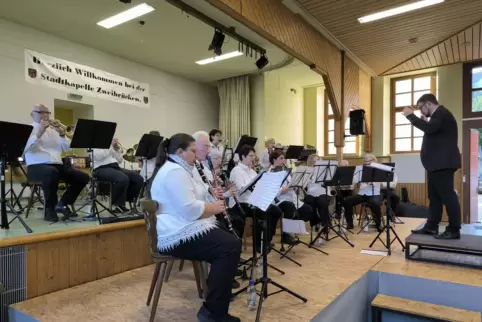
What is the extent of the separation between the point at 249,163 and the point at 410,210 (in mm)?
5153

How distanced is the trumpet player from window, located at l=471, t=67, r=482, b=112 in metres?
8.35

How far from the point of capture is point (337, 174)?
4398mm

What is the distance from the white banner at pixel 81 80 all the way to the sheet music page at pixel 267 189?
528 cm

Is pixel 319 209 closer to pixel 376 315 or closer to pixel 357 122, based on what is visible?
pixel 376 315

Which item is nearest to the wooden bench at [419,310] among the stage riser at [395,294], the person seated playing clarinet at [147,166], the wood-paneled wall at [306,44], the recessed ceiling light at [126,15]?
the stage riser at [395,294]

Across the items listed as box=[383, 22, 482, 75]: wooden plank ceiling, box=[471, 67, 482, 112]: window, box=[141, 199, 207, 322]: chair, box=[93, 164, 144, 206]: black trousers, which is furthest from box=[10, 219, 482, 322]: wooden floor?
box=[471, 67, 482, 112]: window

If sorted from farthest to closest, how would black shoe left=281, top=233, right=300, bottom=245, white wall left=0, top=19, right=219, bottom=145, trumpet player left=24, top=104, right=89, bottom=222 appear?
white wall left=0, top=19, right=219, bottom=145 → black shoe left=281, top=233, right=300, bottom=245 → trumpet player left=24, top=104, right=89, bottom=222

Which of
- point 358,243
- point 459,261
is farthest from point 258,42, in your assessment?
point 459,261

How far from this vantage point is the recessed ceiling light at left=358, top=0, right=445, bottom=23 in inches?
206

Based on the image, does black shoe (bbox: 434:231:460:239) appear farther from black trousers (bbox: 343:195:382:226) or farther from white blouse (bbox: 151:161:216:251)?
white blouse (bbox: 151:161:216:251)

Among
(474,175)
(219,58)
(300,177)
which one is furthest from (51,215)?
(474,175)

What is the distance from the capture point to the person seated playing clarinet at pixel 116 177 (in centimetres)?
397

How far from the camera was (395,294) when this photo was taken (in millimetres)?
3236

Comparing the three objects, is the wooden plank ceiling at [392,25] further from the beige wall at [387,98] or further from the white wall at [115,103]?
the white wall at [115,103]
